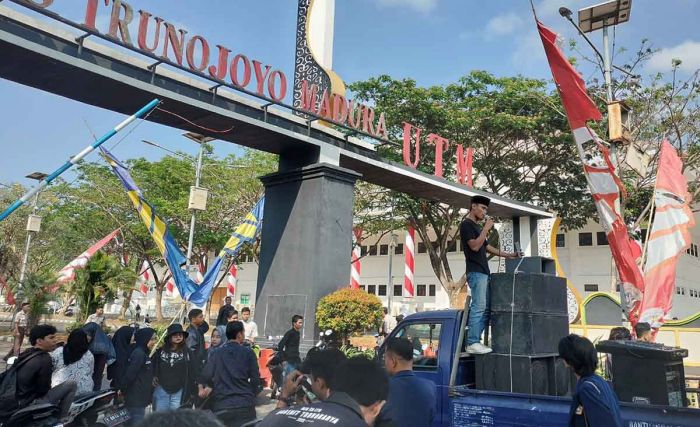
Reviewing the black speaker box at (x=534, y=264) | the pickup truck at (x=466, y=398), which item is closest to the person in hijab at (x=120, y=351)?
the pickup truck at (x=466, y=398)

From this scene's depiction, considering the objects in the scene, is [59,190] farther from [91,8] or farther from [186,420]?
[186,420]

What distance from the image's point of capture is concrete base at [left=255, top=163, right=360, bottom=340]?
10.7 meters

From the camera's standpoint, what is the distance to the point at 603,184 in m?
8.15

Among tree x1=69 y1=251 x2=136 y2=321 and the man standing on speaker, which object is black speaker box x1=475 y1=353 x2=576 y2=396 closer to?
the man standing on speaker

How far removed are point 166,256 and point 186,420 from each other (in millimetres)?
10433

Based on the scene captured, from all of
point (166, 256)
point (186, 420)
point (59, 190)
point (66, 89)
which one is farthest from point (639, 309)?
point (59, 190)

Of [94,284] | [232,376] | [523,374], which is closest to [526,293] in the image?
[523,374]

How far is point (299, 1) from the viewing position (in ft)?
42.8

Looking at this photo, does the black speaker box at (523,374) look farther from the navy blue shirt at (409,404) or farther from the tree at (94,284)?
the tree at (94,284)

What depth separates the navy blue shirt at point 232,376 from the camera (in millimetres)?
4914

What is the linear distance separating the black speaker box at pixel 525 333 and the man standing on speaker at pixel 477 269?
128mm

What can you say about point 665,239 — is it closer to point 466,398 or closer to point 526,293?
point 526,293

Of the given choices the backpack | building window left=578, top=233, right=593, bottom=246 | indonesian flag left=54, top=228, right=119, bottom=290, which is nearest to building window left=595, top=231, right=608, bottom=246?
building window left=578, top=233, right=593, bottom=246

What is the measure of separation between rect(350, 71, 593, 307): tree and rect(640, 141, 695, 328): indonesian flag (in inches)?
437
